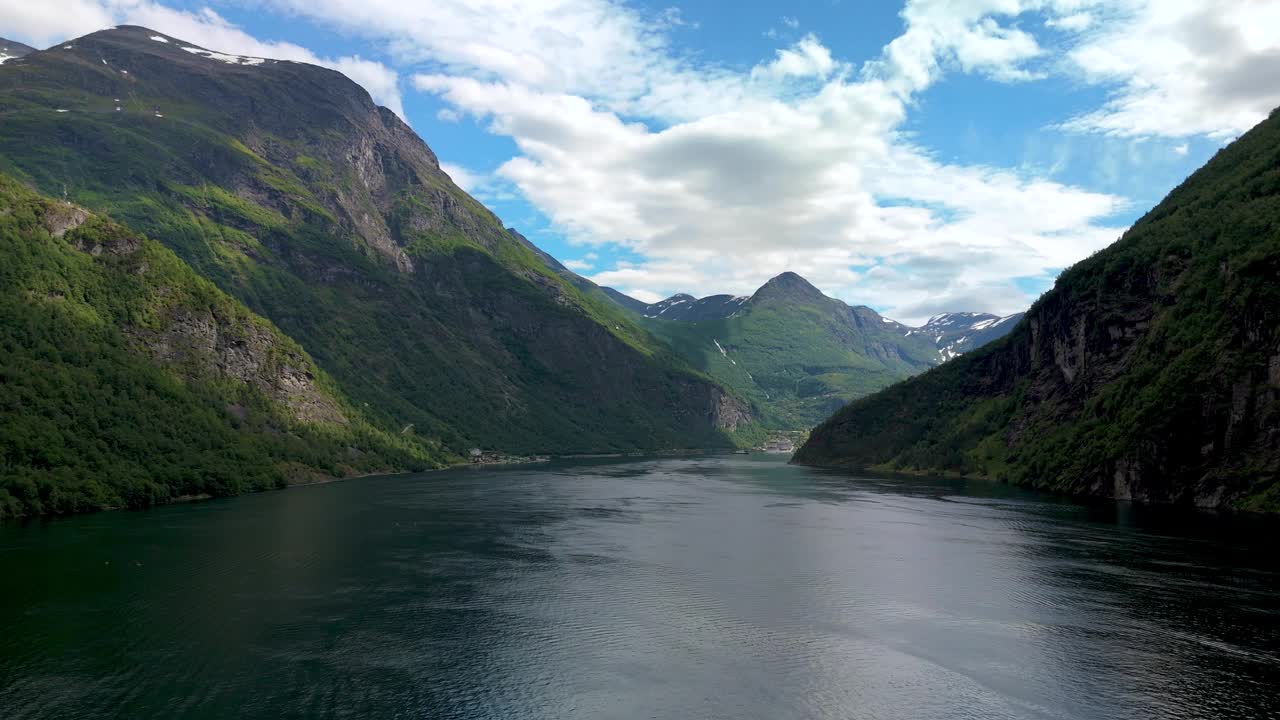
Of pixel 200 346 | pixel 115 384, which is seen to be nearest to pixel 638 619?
pixel 115 384

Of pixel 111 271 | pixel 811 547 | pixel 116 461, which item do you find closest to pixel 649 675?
pixel 811 547

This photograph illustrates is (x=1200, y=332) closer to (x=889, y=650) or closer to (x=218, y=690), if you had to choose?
(x=889, y=650)

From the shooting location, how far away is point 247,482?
155875mm

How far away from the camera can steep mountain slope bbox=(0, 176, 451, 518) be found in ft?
397

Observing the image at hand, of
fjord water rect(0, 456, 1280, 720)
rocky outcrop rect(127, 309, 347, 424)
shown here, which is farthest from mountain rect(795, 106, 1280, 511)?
rocky outcrop rect(127, 309, 347, 424)

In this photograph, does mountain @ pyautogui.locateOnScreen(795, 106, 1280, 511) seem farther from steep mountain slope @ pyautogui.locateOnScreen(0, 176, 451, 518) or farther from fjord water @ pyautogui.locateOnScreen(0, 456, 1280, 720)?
steep mountain slope @ pyautogui.locateOnScreen(0, 176, 451, 518)

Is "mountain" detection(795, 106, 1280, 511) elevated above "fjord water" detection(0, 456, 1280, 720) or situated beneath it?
A: elevated above

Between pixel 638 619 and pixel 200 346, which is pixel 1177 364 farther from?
pixel 200 346

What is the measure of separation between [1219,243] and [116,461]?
199394 millimetres

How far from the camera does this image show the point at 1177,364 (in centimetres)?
12738

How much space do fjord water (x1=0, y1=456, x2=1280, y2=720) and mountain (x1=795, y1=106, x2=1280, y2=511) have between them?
14071 mm

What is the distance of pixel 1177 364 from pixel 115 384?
191342mm

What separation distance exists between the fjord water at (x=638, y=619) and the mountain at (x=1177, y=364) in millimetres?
14071

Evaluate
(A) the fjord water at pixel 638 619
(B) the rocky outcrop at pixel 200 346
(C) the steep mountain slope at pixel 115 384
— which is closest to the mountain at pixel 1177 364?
(A) the fjord water at pixel 638 619
